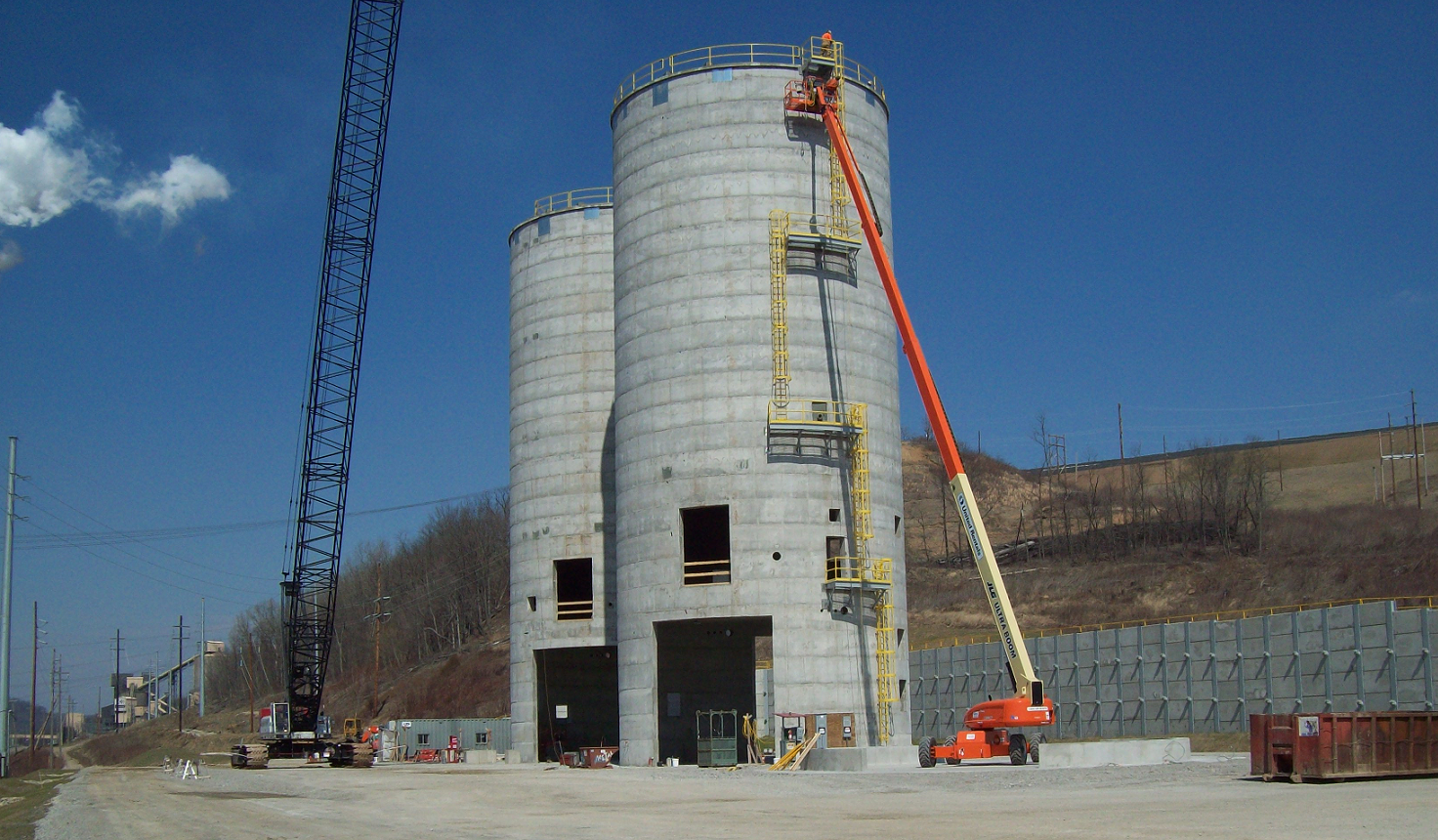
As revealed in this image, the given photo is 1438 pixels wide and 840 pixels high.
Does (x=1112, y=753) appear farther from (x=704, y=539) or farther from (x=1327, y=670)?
(x=704, y=539)

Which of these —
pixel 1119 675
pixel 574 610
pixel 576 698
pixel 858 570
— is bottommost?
pixel 576 698

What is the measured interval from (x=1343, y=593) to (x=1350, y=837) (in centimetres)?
7257

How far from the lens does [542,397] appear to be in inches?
2435

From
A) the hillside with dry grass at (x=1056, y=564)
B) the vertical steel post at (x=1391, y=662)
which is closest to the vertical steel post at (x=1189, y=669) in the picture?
the vertical steel post at (x=1391, y=662)

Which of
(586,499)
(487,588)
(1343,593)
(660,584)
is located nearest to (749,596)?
(660,584)

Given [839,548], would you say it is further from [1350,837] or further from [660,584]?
[1350,837]

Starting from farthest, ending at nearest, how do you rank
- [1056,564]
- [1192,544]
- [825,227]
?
[1056,564] < [1192,544] < [825,227]

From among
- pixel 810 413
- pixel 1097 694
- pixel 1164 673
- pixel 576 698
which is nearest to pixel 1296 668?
pixel 1164 673

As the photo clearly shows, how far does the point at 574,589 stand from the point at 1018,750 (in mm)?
28479

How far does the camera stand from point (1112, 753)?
1486 inches

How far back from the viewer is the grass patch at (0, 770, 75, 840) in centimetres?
2801

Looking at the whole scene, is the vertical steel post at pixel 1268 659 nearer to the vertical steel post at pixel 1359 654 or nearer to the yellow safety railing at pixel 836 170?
the vertical steel post at pixel 1359 654

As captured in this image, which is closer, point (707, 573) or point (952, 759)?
point (952, 759)

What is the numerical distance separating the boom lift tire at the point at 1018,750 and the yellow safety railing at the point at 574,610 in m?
24.9
